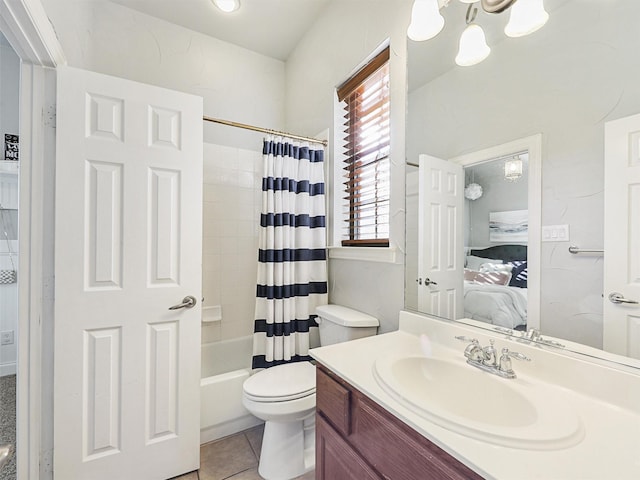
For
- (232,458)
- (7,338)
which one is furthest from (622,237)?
(7,338)

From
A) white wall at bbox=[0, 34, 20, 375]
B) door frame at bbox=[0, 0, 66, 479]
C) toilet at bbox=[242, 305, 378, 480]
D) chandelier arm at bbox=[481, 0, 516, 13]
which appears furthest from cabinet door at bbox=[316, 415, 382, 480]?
white wall at bbox=[0, 34, 20, 375]

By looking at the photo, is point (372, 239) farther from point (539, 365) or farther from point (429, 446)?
point (429, 446)

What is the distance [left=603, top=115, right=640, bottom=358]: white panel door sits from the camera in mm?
707

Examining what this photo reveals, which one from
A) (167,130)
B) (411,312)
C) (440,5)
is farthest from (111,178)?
(440,5)

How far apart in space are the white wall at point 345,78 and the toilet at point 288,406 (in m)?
0.17

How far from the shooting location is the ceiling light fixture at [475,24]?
881mm

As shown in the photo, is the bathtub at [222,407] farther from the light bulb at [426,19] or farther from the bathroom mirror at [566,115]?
the light bulb at [426,19]

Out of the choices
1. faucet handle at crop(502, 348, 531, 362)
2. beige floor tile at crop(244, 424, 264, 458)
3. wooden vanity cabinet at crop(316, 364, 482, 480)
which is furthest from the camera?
beige floor tile at crop(244, 424, 264, 458)

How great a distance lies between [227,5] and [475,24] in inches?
63.1

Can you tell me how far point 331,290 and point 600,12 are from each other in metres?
1.67

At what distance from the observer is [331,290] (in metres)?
1.94

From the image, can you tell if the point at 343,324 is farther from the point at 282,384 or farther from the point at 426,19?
the point at 426,19

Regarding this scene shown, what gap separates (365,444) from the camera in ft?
2.62

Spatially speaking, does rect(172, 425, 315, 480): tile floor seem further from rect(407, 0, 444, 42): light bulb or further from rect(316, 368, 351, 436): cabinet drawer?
rect(407, 0, 444, 42): light bulb
